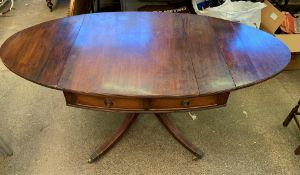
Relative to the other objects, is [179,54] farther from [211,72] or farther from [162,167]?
[162,167]

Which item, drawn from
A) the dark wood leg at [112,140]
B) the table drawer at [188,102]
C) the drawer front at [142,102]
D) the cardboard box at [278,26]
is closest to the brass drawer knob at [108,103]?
the drawer front at [142,102]

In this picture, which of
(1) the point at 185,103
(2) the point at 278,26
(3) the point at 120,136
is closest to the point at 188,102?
(1) the point at 185,103

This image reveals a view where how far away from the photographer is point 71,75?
1054mm

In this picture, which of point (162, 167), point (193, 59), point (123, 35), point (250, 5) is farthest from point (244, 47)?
point (250, 5)

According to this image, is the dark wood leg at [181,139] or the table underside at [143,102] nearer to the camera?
the table underside at [143,102]

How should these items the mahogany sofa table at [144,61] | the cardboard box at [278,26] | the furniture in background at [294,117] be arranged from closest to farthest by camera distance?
the mahogany sofa table at [144,61]
the furniture in background at [294,117]
the cardboard box at [278,26]

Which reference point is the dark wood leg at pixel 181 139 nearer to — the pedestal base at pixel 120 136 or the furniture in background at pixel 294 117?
the pedestal base at pixel 120 136

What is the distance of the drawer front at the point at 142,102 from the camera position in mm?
1055

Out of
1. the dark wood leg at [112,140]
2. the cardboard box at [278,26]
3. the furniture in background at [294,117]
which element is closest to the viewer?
the dark wood leg at [112,140]

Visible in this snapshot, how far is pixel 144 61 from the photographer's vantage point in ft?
3.76

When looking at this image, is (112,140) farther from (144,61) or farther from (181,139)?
(144,61)

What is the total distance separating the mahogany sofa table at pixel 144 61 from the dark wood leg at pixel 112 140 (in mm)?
18

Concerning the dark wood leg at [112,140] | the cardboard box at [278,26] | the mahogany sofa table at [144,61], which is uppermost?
the mahogany sofa table at [144,61]

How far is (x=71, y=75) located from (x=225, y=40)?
0.79m
